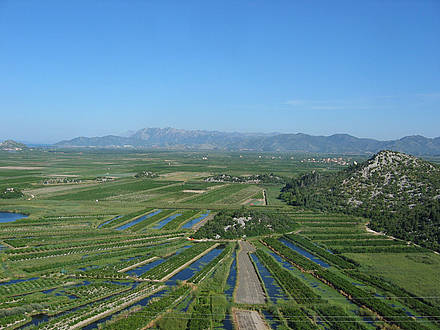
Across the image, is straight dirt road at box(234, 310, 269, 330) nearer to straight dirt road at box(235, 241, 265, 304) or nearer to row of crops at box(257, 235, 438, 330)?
straight dirt road at box(235, 241, 265, 304)

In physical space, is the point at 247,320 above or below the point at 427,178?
below

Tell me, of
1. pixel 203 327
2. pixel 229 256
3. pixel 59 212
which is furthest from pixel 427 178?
pixel 59 212

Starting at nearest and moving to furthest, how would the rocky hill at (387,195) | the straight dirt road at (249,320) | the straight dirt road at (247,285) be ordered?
the straight dirt road at (249,320) < the straight dirt road at (247,285) < the rocky hill at (387,195)

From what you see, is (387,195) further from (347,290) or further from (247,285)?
(247,285)

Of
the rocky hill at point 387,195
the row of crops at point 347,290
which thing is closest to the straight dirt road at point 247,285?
the row of crops at point 347,290

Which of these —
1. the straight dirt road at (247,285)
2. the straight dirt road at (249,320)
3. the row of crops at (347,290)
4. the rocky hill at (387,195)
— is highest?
the rocky hill at (387,195)

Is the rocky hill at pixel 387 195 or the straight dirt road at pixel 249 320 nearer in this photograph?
the straight dirt road at pixel 249 320

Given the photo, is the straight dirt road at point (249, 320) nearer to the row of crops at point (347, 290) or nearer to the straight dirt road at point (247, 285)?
the straight dirt road at point (247, 285)

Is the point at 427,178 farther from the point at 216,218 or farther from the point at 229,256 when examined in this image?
the point at 229,256

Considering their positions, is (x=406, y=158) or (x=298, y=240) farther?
(x=406, y=158)
